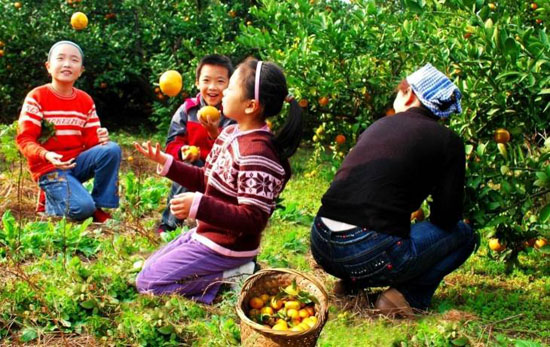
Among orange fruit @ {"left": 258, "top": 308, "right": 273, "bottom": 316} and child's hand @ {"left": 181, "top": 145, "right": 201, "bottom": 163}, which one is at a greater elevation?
child's hand @ {"left": 181, "top": 145, "right": 201, "bottom": 163}

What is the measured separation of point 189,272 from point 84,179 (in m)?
1.93

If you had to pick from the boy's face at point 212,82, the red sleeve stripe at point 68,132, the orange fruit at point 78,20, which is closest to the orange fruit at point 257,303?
the boy's face at point 212,82

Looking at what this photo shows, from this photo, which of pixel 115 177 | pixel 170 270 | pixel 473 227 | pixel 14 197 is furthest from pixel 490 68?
pixel 14 197

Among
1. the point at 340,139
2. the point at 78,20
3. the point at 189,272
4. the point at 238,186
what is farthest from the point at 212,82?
the point at 78,20

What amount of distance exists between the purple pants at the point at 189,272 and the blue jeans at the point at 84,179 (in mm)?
1391

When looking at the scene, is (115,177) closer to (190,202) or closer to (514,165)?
(190,202)

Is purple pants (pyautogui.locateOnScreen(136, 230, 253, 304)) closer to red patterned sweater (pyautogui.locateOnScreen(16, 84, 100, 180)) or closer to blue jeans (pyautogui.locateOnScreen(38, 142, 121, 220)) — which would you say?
blue jeans (pyautogui.locateOnScreen(38, 142, 121, 220))

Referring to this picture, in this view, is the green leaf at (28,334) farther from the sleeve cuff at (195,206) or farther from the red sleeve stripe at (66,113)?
the red sleeve stripe at (66,113)

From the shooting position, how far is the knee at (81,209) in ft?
14.3

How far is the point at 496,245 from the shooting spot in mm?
3482

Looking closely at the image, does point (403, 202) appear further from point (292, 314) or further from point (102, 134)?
Answer: point (102, 134)

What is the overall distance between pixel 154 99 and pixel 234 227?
5255mm

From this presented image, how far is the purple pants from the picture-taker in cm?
311

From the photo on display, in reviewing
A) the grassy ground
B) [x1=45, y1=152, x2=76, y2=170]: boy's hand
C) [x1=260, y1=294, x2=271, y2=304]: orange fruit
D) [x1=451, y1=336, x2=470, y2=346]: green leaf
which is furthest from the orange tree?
[x1=45, y1=152, x2=76, y2=170]: boy's hand
